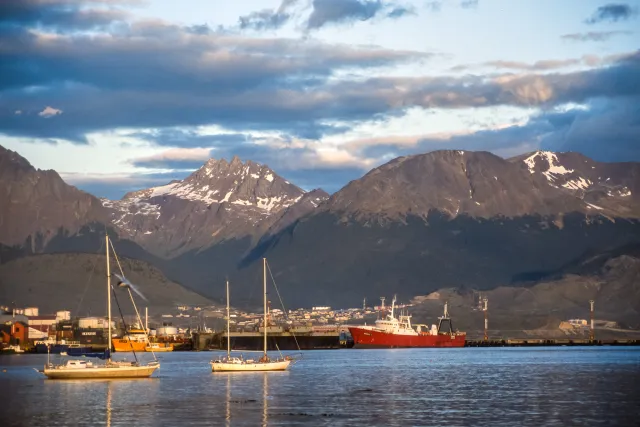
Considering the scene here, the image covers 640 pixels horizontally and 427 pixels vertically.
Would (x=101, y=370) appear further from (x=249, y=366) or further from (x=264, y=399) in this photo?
(x=264, y=399)

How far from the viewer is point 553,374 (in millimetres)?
170000

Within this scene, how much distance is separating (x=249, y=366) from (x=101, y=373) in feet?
86.9

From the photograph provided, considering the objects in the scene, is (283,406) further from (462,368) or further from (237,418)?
(462,368)

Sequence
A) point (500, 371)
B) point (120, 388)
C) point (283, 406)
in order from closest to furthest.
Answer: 1. point (283, 406)
2. point (120, 388)
3. point (500, 371)

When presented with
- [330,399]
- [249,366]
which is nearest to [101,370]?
[249,366]

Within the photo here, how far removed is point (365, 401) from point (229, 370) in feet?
189

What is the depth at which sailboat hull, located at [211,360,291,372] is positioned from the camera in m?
168

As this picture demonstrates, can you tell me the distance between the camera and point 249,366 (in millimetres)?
167500

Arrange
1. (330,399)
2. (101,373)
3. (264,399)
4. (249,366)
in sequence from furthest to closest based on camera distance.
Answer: (249,366), (101,373), (264,399), (330,399)

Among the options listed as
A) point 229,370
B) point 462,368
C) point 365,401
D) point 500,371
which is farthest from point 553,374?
point 365,401

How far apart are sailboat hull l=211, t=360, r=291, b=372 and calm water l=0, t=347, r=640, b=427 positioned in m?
1.51

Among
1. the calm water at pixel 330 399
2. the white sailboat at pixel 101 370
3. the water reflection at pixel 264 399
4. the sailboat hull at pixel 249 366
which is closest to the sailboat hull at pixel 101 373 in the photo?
the white sailboat at pixel 101 370

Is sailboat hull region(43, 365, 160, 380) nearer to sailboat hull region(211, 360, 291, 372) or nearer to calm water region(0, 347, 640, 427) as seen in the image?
calm water region(0, 347, 640, 427)

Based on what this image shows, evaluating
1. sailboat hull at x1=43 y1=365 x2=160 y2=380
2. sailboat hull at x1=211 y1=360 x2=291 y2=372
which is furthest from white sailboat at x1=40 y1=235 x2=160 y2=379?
sailboat hull at x1=211 y1=360 x2=291 y2=372
